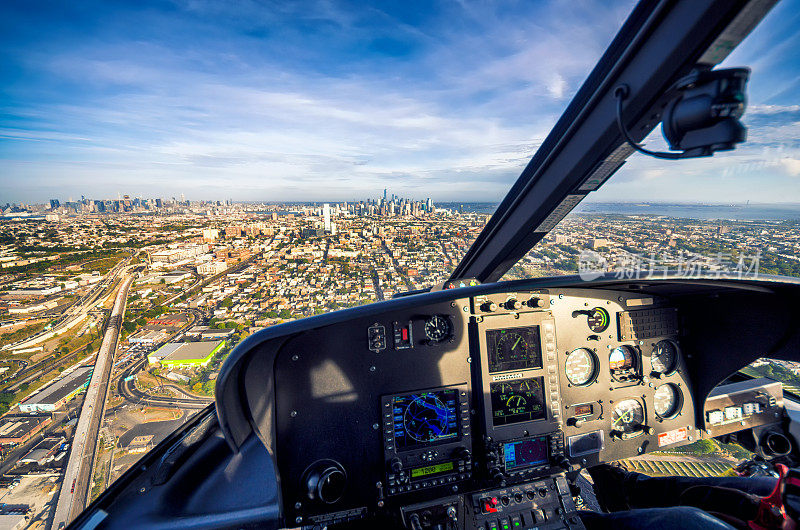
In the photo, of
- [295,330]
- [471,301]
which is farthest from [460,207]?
[295,330]

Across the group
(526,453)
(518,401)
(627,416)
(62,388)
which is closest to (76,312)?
(62,388)

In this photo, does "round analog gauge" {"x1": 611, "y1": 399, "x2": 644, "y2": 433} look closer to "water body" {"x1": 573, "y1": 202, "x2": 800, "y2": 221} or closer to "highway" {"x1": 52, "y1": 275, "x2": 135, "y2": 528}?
"water body" {"x1": 573, "y1": 202, "x2": 800, "y2": 221}

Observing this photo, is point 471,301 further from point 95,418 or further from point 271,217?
point 271,217

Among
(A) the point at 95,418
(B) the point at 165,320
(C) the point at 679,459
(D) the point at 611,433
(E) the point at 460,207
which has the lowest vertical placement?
(C) the point at 679,459

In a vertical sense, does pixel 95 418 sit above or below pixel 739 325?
below

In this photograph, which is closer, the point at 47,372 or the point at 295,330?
the point at 295,330

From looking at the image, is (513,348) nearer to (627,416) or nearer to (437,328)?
(437,328)

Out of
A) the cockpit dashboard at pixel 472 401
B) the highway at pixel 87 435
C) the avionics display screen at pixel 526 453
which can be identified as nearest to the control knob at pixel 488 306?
the cockpit dashboard at pixel 472 401
